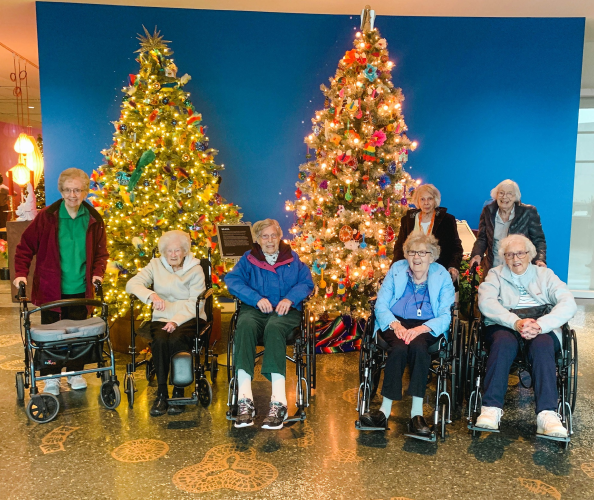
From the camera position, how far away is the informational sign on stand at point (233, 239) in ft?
16.2

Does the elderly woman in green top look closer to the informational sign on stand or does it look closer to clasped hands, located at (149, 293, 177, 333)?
clasped hands, located at (149, 293, 177, 333)

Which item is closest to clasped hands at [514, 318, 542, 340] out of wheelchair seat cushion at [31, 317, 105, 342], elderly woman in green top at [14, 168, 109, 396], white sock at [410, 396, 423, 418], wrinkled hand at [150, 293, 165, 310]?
white sock at [410, 396, 423, 418]

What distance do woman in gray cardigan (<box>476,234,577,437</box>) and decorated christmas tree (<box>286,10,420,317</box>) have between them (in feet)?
4.54

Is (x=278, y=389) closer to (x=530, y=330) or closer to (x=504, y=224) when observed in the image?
(x=530, y=330)

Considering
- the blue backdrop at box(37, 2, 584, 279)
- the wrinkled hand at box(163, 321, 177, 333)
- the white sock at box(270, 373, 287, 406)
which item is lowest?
the white sock at box(270, 373, 287, 406)

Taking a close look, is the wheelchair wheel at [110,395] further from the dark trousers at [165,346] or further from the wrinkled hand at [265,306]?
the wrinkled hand at [265,306]

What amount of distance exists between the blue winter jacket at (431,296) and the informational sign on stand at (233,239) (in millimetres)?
1777

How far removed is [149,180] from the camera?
16.0 feet

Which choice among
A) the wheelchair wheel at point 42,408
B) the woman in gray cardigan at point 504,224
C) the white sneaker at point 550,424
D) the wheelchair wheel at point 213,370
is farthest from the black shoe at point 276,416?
the woman in gray cardigan at point 504,224

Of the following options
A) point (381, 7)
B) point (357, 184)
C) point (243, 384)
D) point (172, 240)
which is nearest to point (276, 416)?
point (243, 384)

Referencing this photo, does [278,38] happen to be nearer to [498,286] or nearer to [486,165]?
[486,165]

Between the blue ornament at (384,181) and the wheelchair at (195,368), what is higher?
the blue ornament at (384,181)

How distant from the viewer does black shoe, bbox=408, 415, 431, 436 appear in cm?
306

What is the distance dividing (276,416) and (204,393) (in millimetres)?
651
